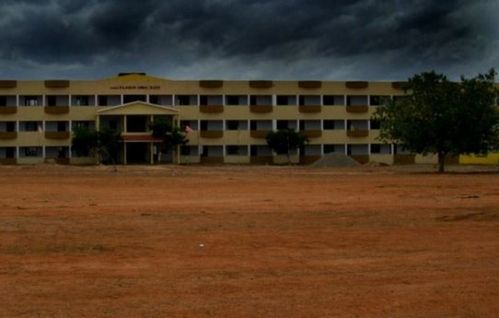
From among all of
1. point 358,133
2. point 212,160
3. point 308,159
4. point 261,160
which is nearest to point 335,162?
point 308,159

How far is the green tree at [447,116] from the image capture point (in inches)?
2162

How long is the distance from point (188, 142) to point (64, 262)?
7758 centimetres

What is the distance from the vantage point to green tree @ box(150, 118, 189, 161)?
272 ft

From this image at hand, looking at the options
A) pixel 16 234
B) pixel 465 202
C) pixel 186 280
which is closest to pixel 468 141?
pixel 465 202

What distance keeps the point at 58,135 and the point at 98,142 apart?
27.1 feet

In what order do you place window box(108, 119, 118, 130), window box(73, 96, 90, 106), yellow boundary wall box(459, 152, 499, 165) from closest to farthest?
window box(73, 96, 90, 106), window box(108, 119, 118, 130), yellow boundary wall box(459, 152, 499, 165)

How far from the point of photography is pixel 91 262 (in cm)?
1223

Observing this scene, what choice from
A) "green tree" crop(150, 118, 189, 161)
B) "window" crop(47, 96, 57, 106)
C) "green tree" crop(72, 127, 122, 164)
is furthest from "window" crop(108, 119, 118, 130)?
"green tree" crop(150, 118, 189, 161)

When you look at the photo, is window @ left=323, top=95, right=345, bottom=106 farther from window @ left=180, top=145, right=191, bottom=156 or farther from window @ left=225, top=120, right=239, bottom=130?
window @ left=180, top=145, right=191, bottom=156

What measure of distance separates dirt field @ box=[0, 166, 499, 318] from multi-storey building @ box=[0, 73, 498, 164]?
64.5m

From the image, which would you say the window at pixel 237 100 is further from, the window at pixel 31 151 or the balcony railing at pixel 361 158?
the window at pixel 31 151

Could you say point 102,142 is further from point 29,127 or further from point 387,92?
point 387,92

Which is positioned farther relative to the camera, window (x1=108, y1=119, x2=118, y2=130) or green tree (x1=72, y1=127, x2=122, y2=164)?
window (x1=108, y1=119, x2=118, y2=130)

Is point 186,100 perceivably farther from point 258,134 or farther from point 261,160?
point 261,160
